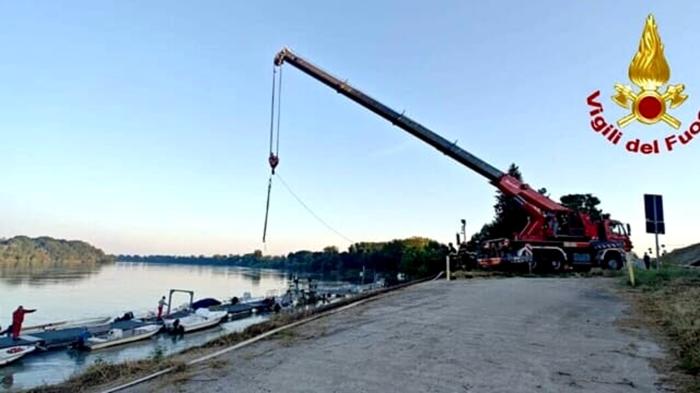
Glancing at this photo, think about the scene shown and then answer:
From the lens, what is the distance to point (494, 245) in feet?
71.6

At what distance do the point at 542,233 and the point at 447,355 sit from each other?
16190mm

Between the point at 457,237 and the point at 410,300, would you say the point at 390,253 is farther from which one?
the point at 410,300

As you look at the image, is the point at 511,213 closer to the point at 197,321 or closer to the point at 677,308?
the point at 197,321

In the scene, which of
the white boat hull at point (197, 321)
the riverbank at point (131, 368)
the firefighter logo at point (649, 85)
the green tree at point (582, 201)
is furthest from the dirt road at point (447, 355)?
the green tree at point (582, 201)

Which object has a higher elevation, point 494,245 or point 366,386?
point 494,245

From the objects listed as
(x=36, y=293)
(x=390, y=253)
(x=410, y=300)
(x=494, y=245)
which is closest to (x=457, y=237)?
(x=494, y=245)

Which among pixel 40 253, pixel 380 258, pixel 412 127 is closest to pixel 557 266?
pixel 412 127

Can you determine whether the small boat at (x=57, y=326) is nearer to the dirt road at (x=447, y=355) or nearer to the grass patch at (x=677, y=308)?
the dirt road at (x=447, y=355)

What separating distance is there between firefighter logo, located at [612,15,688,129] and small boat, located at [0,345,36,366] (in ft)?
73.9

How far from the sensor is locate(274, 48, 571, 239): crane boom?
20.5 metres

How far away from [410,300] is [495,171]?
1117cm

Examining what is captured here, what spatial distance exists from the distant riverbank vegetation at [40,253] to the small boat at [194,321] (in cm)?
13217

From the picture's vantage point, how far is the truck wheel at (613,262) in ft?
67.9

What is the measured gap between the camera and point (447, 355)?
6195mm
